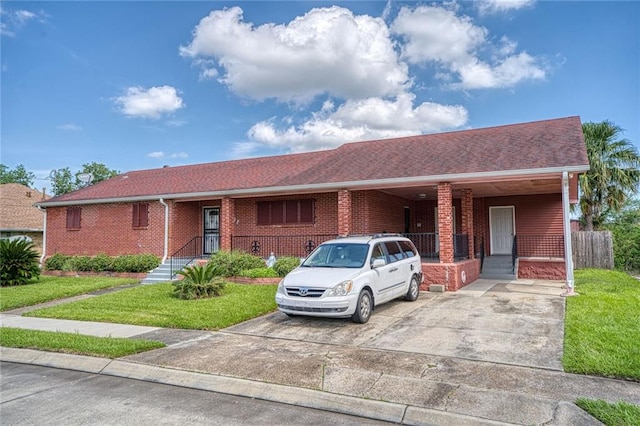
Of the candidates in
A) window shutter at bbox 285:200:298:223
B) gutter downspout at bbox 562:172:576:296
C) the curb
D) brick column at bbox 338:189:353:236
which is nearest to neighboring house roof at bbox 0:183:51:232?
window shutter at bbox 285:200:298:223

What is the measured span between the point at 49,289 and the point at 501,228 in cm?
1789

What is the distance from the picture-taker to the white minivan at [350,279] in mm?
7831

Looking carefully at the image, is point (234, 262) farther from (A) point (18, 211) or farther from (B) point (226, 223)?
(A) point (18, 211)

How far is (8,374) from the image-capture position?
5965 mm

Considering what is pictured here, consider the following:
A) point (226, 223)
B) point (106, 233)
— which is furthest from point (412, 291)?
point (106, 233)

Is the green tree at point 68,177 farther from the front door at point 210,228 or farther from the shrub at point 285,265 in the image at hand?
the shrub at point 285,265

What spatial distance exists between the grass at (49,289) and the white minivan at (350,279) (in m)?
7.86

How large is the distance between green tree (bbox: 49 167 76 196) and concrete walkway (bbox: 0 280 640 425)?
160 feet

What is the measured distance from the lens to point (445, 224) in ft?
40.9

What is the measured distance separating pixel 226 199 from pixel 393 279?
883 centimetres

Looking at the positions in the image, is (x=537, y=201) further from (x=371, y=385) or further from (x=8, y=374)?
(x=8, y=374)

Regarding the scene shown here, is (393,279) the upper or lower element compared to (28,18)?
lower

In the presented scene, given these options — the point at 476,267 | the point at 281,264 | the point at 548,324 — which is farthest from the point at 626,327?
the point at 281,264

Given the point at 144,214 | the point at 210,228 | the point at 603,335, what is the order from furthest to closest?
the point at 210,228
the point at 144,214
the point at 603,335
